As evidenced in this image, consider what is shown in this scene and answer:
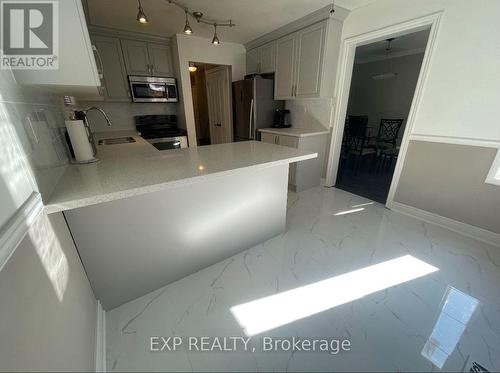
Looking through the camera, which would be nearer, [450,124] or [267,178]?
[267,178]

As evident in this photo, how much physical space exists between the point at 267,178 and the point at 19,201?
151cm

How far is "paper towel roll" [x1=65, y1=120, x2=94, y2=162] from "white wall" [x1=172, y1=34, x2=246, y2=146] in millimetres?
2365

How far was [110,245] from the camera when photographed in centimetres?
127

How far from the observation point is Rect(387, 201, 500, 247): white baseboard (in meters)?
2.05

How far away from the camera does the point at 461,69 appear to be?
77.9 inches

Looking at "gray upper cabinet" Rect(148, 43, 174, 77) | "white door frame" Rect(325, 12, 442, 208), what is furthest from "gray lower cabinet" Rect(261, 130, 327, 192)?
"gray upper cabinet" Rect(148, 43, 174, 77)

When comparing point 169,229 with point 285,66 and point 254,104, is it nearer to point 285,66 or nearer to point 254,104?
point 254,104

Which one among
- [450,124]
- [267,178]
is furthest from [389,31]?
[267,178]

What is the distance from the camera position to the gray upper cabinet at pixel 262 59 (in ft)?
11.3

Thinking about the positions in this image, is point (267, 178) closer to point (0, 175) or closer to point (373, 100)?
point (0, 175)

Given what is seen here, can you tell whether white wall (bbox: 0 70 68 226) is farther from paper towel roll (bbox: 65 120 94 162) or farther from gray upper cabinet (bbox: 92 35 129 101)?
gray upper cabinet (bbox: 92 35 129 101)

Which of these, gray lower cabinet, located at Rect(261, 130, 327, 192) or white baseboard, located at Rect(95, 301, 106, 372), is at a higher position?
gray lower cabinet, located at Rect(261, 130, 327, 192)

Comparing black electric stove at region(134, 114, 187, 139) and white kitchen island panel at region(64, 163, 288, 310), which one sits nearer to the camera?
white kitchen island panel at region(64, 163, 288, 310)

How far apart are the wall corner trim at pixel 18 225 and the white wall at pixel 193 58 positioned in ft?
10.6
